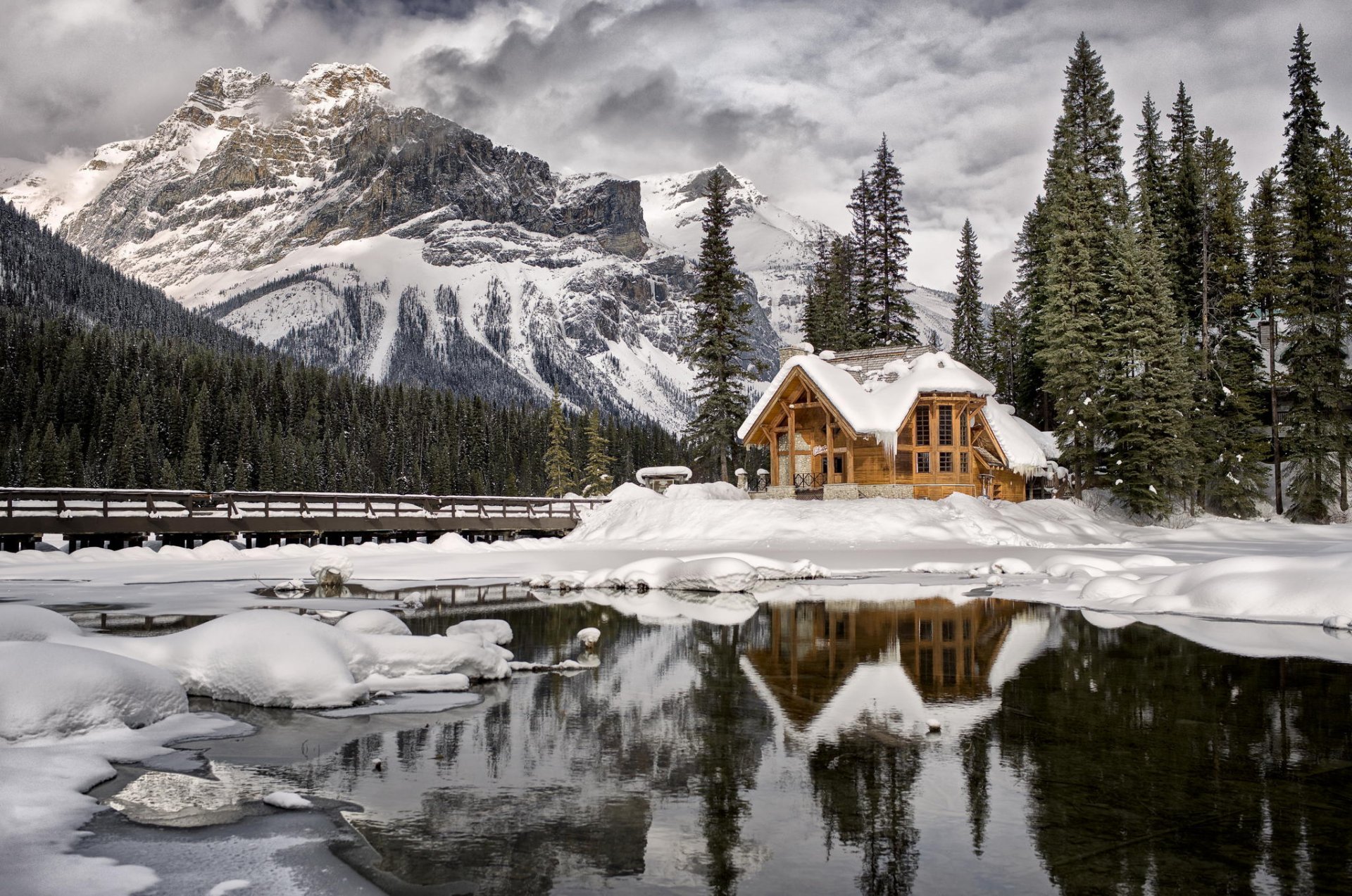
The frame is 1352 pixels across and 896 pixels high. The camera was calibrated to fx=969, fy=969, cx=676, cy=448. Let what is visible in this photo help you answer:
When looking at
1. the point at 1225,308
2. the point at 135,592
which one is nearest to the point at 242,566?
the point at 135,592

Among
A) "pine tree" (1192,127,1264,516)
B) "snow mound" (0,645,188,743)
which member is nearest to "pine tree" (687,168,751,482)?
"pine tree" (1192,127,1264,516)

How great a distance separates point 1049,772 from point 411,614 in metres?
13.6

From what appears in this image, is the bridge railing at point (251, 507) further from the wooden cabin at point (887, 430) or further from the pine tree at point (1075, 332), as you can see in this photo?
the pine tree at point (1075, 332)

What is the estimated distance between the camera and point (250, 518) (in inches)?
1455

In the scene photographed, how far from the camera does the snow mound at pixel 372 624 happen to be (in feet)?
43.1

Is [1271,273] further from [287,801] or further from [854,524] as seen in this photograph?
[287,801]

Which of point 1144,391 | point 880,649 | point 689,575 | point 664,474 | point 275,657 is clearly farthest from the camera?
point 664,474

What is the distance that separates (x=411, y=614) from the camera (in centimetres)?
1878

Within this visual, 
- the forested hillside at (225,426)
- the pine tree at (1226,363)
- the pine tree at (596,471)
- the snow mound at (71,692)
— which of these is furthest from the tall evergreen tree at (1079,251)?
the forested hillside at (225,426)

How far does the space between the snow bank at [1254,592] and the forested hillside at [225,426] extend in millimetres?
90337

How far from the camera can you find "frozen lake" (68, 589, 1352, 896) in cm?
580

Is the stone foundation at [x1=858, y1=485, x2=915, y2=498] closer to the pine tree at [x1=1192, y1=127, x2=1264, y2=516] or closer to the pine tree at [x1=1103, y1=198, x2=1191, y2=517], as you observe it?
the pine tree at [x1=1103, y1=198, x2=1191, y2=517]

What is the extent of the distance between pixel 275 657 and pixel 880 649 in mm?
8175

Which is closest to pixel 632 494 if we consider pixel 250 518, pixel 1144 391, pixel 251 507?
pixel 250 518
